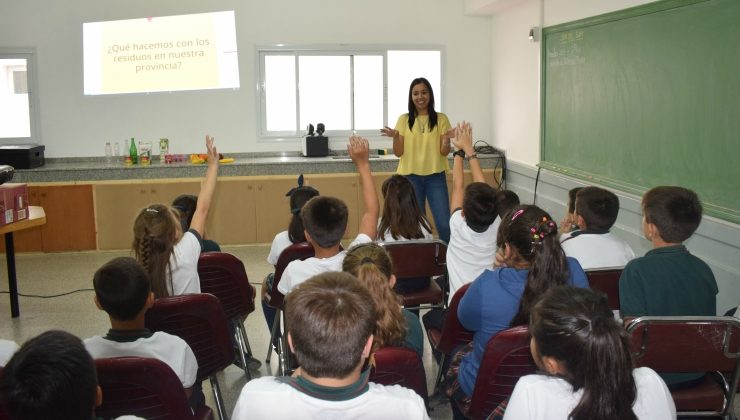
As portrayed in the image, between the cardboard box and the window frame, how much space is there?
128 inches

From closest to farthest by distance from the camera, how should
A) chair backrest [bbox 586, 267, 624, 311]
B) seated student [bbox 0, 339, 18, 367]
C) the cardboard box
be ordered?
seated student [bbox 0, 339, 18, 367]
chair backrest [bbox 586, 267, 624, 311]
the cardboard box

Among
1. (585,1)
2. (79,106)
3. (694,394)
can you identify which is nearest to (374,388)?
(694,394)

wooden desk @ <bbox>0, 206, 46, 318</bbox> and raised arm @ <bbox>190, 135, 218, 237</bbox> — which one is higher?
raised arm @ <bbox>190, 135, 218, 237</bbox>

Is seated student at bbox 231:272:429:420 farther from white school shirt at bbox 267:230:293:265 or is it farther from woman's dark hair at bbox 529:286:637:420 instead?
white school shirt at bbox 267:230:293:265

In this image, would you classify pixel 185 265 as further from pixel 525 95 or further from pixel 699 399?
pixel 525 95

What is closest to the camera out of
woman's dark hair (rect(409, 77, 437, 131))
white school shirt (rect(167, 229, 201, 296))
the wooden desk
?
white school shirt (rect(167, 229, 201, 296))

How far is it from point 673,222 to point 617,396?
1395 millimetres

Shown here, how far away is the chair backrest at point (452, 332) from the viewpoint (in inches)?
111

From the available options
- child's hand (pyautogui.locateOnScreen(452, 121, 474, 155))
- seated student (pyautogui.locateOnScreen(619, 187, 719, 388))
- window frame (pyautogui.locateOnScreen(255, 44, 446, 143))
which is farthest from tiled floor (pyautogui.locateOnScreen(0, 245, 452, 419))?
window frame (pyautogui.locateOnScreen(255, 44, 446, 143))

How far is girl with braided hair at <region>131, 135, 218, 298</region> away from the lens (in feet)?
10.0

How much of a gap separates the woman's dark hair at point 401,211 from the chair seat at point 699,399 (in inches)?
68.0

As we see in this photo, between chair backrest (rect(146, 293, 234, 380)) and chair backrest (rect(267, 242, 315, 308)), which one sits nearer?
chair backrest (rect(146, 293, 234, 380))

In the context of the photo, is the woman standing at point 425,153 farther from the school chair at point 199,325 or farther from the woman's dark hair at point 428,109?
the school chair at point 199,325

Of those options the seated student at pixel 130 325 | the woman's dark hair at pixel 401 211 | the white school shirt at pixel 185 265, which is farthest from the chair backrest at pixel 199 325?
the woman's dark hair at pixel 401 211
